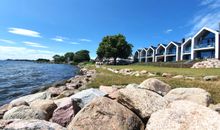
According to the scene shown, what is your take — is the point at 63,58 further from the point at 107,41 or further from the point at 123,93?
the point at 123,93

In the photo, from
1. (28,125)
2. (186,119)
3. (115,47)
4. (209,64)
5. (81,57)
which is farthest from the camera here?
(81,57)

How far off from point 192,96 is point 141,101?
2.79m

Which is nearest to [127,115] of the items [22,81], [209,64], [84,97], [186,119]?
[186,119]

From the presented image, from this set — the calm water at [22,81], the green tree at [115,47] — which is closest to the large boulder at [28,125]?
the calm water at [22,81]

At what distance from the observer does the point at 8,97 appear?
48.4 ft

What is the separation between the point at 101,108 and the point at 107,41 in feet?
225

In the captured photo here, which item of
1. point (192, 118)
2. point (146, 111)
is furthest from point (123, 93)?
point (192, 118)

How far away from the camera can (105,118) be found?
462 cm

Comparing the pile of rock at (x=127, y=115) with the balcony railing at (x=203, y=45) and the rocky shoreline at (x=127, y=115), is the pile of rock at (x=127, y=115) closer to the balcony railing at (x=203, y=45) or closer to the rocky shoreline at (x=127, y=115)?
the rocky shoreline at (x=127, y=115)

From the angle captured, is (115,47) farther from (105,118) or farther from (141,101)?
(105,118)

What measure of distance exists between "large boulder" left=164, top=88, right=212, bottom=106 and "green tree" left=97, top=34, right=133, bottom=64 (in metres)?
62.8

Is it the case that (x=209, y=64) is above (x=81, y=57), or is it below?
below

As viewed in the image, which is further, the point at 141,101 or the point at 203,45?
the point at 203,45

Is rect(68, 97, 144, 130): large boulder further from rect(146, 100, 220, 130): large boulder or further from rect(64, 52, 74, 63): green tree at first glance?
rect(64, 52, 74, 63): green tree
